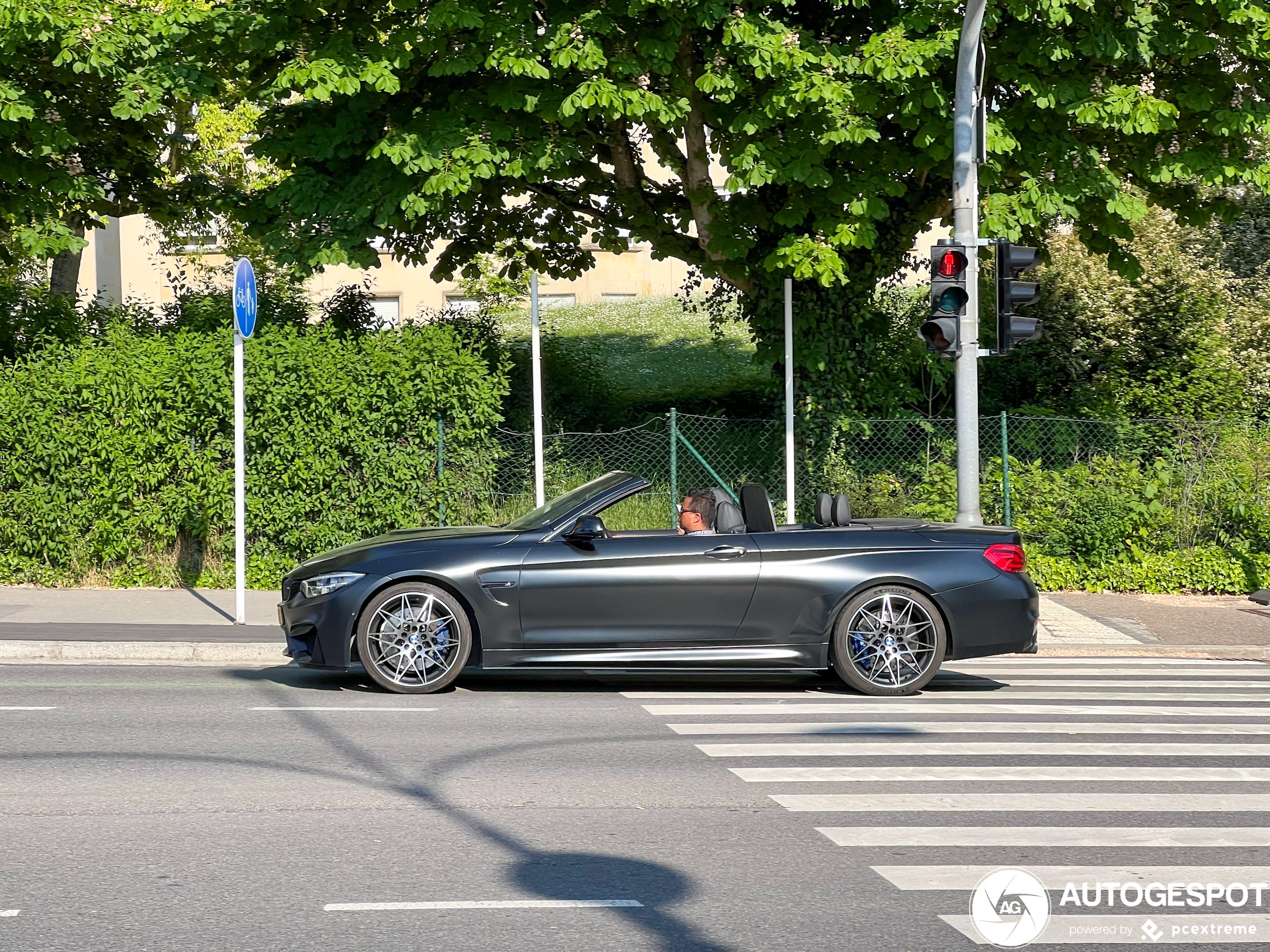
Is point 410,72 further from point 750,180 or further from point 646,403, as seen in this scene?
point 646,403

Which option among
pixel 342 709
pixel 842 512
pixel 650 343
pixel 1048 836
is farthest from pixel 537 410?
pixel 650 343

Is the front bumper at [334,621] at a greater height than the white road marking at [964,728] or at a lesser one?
greater

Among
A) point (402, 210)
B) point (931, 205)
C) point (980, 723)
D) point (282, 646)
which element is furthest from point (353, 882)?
point (931, 205)

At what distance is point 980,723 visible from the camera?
8.56m

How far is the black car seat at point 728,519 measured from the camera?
9625mm

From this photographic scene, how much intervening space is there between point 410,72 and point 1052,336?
35.6 ft

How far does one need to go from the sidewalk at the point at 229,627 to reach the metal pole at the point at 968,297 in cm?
162

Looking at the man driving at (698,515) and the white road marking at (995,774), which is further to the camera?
the man driving at (698,515)

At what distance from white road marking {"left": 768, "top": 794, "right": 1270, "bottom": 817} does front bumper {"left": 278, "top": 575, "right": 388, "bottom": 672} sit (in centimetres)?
363

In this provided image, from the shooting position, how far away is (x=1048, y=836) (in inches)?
234

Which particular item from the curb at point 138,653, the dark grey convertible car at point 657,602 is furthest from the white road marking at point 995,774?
the curb at point 138,653

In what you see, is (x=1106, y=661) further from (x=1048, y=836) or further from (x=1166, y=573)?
(x=1048, y=836)

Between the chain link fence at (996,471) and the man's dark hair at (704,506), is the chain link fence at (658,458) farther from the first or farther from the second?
the man's dark hair at (704,506)

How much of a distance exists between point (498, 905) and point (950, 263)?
9.20m
